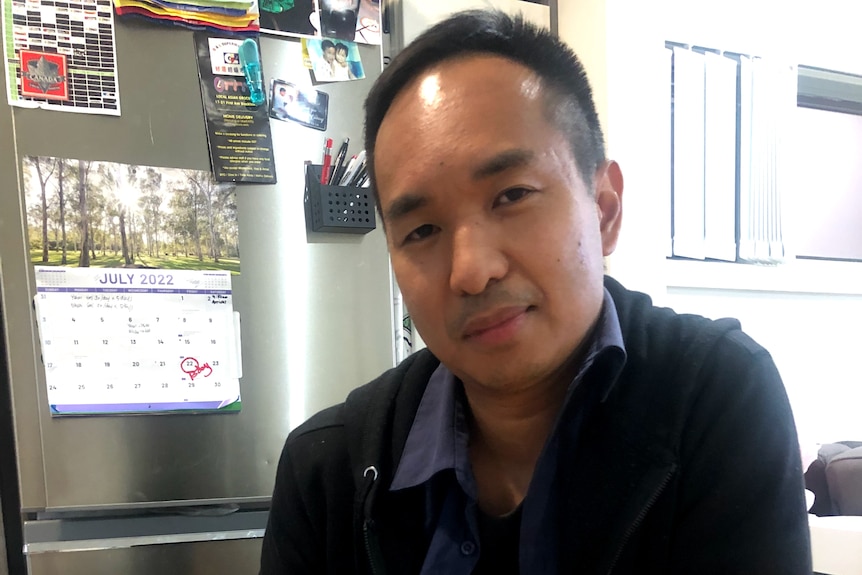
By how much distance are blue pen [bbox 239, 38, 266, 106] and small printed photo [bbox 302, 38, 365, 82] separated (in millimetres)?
89

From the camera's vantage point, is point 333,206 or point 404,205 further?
point 333,206

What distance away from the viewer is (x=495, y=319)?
633mm

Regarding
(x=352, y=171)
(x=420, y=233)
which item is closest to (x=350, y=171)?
(x=352, y=171)

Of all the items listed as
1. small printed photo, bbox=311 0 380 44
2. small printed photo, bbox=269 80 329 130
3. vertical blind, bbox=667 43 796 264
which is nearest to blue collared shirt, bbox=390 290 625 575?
small printed photo, bbox=269 80 329 130

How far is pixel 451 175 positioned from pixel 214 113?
57 centimetres

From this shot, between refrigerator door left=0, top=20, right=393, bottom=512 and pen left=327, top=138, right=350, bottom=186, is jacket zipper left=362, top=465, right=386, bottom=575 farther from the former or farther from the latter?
pen left=327, top=138, right=350, bottom=186

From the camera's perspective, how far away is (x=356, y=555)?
0.73 metres

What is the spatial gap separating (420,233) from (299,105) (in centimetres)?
52

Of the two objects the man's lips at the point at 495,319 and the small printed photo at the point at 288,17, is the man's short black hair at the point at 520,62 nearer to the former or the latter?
the man's lips at the point at 495,319

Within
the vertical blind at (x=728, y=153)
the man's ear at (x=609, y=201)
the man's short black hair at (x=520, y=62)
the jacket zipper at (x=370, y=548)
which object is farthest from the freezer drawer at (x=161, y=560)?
the vertical blind at (x=728, y=153)

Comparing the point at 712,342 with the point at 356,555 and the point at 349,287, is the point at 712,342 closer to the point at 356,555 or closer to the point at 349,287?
the point at 356,555

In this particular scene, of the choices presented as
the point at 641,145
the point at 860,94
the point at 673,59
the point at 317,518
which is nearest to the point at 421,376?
the point at 317,518

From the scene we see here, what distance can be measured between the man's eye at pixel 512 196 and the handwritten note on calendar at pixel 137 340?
0.56 meters

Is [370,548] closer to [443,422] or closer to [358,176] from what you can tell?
[443,422]
